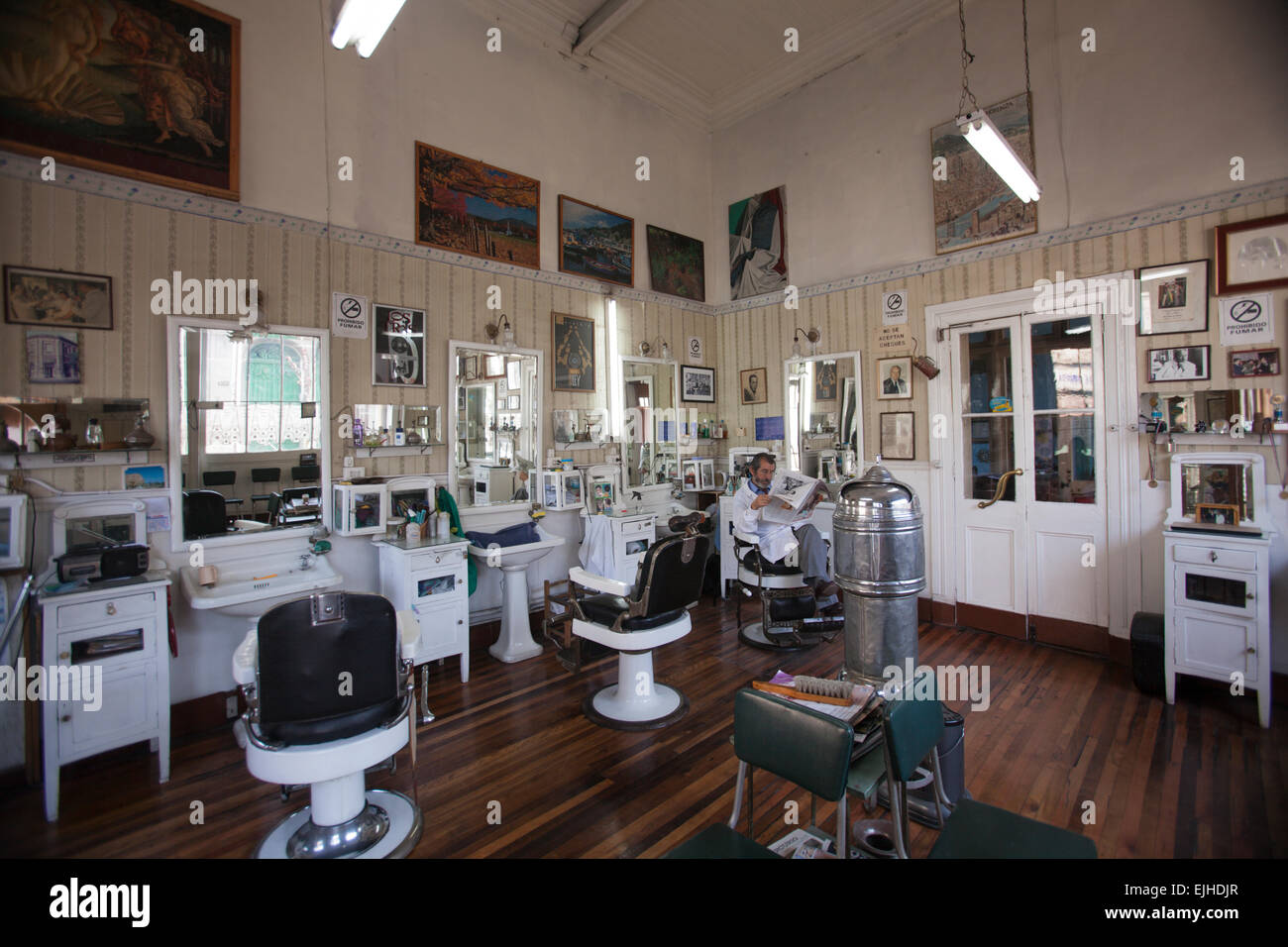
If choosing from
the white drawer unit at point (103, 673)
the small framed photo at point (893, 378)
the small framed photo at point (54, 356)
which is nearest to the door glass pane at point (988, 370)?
the small framed photo at point (893, 378)

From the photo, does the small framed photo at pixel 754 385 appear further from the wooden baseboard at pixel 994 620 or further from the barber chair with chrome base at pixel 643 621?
the barber chair with chrome base at pixel 643 621

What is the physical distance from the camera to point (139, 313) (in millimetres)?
3287

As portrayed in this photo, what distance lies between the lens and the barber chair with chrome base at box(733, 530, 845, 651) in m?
4.58

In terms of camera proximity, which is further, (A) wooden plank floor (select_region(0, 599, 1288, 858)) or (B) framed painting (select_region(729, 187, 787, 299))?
(B) framed painting (select_region(729, 187, 787, 299))

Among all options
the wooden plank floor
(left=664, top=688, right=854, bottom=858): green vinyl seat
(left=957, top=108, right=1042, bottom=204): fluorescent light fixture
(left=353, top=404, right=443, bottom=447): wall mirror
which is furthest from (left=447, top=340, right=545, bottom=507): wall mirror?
(left=957, top=108, right=1042, bottom=204): fluorescent light fixture

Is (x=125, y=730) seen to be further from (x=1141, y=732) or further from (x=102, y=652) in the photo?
(x=1141, y=732)

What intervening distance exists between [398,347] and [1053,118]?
5507 mm

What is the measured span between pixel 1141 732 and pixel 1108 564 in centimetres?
153

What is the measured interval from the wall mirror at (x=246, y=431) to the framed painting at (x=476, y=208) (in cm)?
137

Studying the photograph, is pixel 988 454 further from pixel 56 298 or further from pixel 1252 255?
pixel 56 298

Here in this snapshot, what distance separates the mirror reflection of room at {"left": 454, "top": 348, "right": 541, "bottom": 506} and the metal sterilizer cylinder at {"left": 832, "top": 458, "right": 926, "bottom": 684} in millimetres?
3340

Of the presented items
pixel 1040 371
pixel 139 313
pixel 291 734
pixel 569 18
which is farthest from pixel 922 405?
pixel 139 313

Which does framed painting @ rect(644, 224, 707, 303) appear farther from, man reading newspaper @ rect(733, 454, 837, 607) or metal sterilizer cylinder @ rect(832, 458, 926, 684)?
metal sterilizer cylinder @ rect(832, 458, 926, 684)

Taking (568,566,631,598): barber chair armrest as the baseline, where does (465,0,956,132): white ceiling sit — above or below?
above
